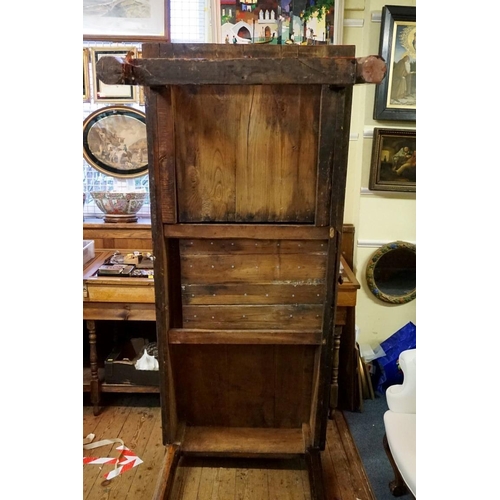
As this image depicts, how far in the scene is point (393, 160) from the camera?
2217 mm

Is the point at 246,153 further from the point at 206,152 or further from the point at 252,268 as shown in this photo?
the point at 252,268

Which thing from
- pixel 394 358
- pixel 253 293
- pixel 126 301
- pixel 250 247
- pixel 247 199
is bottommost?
pixel 394 358

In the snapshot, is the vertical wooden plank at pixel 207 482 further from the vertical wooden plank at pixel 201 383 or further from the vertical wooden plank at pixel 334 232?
the vertical wooden plank at pixel 334 232

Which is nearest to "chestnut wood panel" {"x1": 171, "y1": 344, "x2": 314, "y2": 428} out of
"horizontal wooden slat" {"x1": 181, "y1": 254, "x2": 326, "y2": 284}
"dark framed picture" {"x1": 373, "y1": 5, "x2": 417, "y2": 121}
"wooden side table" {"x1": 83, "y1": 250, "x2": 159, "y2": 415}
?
"horizontal wooden slat" {"x1": 181, "y1": 254, "x2": 326, "y2": 284}

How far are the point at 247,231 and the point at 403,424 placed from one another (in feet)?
2.86

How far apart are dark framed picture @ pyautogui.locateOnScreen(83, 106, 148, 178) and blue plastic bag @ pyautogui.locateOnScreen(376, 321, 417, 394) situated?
159 centimetres

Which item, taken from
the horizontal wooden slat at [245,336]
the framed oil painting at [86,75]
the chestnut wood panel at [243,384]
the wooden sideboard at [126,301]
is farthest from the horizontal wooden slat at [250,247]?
the framed oil painting at [86,75]

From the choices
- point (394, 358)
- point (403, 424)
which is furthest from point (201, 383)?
point (394, 358)

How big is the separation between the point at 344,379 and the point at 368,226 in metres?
0.79

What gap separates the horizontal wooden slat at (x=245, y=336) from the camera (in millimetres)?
1419

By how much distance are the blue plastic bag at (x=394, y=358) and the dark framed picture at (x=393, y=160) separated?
29.2 inches

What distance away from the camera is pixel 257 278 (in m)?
1.41
